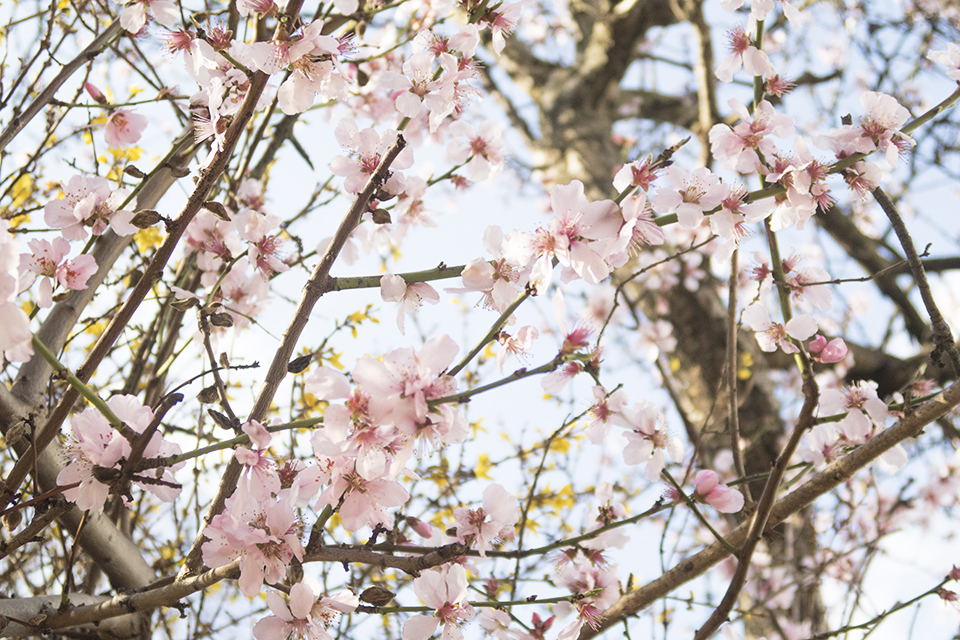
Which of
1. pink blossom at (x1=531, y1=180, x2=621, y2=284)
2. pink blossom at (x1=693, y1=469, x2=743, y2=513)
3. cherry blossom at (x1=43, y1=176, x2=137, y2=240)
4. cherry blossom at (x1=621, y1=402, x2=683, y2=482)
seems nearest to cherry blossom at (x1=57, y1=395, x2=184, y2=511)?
cherry blossom at (x1=43, y1=176, x2=137, y2=240)

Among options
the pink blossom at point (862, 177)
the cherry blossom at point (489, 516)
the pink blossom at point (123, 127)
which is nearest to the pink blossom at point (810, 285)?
the pink blossom at point (862, 177)

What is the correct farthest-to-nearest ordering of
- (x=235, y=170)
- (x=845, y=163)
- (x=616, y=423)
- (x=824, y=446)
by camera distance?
(x=235, y=170), (x=824, y=446), (x=616, y=423), (x=845, y=163)

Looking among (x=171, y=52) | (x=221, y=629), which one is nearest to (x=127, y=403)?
(x=171, y=52)

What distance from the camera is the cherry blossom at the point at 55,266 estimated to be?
4.55 ft

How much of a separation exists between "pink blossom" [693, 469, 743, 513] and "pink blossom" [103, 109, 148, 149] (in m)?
1.74

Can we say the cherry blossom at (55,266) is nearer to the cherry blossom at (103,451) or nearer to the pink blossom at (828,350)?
the cherry blossom at (103,451)

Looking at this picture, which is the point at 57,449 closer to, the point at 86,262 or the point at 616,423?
the point at 86,262

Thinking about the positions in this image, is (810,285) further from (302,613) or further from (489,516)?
(302,613)

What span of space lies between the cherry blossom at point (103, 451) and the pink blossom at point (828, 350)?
137cm

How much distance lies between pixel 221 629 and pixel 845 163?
2.35 metres

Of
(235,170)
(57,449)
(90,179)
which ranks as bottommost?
(57,449)

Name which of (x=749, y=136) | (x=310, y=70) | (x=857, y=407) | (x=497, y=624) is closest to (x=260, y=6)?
(x=310, y=70)

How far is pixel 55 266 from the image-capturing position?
1408mm

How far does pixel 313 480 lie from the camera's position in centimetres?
119
